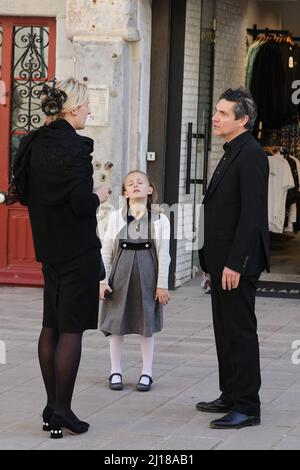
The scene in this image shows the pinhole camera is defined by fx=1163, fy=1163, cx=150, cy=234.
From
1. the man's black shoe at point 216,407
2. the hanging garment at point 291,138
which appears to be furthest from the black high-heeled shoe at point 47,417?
the hanging garment at point 291,138

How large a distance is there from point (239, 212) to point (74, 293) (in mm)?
1071

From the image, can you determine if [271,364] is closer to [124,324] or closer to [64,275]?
[124,324]

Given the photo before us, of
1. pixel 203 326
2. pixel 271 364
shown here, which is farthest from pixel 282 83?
pixel 271 364

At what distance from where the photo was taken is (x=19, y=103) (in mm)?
11555

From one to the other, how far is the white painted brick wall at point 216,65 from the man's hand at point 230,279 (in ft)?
16.5

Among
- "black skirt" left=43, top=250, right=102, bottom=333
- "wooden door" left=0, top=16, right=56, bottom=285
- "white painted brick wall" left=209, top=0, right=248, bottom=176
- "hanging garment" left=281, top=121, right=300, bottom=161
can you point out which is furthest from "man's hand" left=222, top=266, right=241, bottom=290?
"hanging garment" left=281, top=121, right=300, bottom=161

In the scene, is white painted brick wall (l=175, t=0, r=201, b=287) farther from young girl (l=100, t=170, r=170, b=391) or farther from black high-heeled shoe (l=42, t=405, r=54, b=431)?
black high-heeled shoe (l=42, t=405, r=54, b=431)

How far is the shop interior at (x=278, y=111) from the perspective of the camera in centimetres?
1381

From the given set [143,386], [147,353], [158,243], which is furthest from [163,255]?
[143,386]

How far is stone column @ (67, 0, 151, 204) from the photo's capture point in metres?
10.8

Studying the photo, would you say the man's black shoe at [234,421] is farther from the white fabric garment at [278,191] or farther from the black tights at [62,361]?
the white fabric garment at [278,191]

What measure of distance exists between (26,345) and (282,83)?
6640 millimetres

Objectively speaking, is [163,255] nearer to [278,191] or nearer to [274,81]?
[278,191]
